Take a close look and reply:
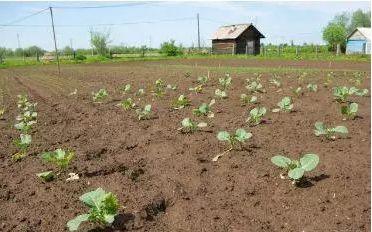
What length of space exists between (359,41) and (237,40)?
53.9 ft

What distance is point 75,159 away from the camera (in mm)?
6406

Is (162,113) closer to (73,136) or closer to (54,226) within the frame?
(73,136)

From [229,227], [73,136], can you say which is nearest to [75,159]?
[73,136]

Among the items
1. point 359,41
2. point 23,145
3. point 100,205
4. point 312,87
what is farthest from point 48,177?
point 359,41

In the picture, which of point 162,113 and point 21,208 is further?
point 162,113

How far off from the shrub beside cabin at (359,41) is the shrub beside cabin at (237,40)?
12127 millimetres

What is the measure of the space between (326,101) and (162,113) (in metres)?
3.99

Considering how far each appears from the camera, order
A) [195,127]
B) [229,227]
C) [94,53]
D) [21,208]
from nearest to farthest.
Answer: [229,227] < [21,208] < [195,127] < [94,53]

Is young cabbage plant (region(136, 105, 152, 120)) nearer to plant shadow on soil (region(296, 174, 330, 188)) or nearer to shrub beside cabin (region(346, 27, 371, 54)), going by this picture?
plant shadow on soil (region(296, 174, 330, 188))

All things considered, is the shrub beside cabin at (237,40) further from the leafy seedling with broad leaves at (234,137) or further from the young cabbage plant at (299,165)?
the young cabbage plant at (299,165)

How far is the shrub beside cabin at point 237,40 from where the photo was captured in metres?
52.8

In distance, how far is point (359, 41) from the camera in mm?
55281

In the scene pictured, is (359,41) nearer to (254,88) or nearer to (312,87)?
(312,87)

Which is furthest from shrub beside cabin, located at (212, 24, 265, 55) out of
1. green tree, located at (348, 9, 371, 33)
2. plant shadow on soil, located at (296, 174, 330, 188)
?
green tree, located at (348, 9, 371, 33)
